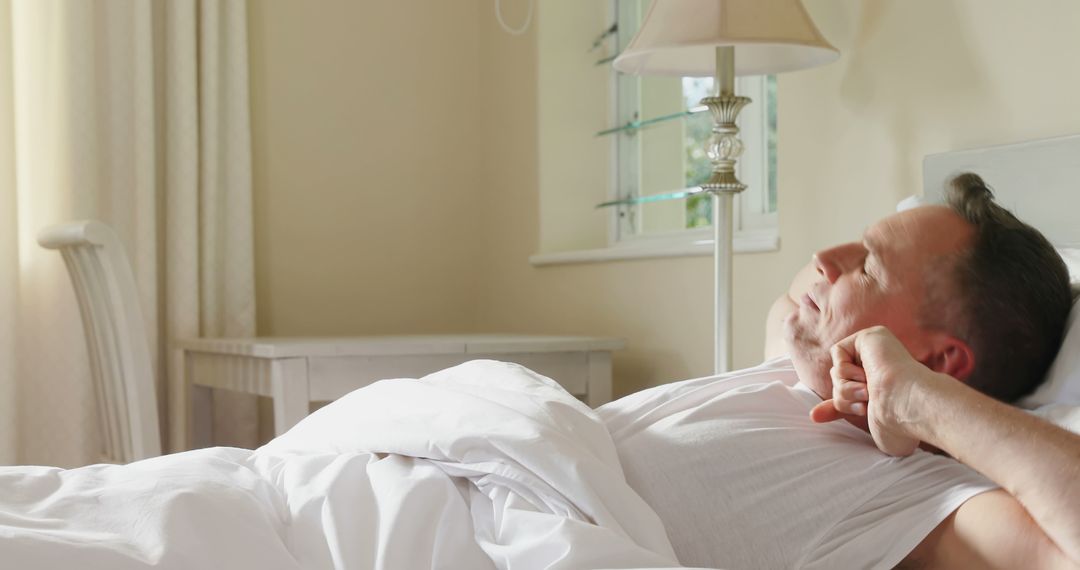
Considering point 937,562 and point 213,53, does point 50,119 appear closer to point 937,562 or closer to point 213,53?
point 213,53

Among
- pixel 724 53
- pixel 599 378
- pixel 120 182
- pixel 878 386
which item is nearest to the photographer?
pixel 878 386

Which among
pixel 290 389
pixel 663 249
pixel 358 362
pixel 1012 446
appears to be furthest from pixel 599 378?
pixel 1012 446

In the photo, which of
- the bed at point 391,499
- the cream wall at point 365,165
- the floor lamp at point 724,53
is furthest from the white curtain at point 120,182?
the bed at point 391,499

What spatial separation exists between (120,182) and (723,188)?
1638 millimetres

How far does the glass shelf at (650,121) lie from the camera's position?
282 cm

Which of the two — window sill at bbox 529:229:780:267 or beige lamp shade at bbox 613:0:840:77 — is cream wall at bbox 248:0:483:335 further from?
beige lamp shade at bbox 613:0:840:77

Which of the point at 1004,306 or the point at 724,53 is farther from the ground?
the point at 724,53

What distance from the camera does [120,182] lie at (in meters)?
2.91

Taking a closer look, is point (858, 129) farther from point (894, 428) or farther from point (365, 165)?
point (365, 165)

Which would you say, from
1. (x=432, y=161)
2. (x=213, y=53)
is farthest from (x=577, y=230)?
(x=213, y=53)

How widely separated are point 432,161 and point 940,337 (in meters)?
2.39

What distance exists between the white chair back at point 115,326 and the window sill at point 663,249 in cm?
116

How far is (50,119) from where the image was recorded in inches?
110

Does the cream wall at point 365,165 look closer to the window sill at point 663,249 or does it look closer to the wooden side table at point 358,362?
the window sill at point 663,249
